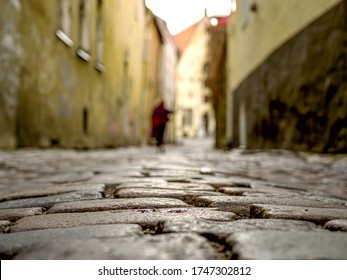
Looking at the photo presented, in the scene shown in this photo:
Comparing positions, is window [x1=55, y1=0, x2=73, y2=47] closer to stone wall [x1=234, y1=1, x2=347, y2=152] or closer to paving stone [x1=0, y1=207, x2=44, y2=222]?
stone wall [x1=234, y1=1, x2=347, y2=152]

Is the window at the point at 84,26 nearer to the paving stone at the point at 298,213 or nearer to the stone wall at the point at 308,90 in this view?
the stone wall at the point at 308,90

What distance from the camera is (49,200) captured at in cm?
229

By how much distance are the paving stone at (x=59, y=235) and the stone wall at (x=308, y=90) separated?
4274 millimetres

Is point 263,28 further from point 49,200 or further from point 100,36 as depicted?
point 49,200

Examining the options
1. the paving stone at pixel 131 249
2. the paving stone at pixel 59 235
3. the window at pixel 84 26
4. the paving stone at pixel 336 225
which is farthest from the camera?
the window at pixel 84 26

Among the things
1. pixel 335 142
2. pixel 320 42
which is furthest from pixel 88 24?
pixel 335 142

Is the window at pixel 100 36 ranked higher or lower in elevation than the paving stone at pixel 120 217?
higher

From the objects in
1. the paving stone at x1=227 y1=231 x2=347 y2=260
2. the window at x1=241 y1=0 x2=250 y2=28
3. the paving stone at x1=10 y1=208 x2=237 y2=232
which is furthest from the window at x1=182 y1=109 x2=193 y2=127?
the paving stone at x1=227 y1=231 x2=347 y2=260

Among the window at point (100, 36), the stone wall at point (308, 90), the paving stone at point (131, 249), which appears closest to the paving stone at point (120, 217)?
the paving stone at point (131, 249)

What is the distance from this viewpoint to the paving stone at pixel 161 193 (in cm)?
235

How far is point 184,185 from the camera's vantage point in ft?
9.50

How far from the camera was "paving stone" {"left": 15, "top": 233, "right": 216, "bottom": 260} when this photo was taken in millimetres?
1100

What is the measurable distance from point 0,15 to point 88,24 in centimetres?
451
